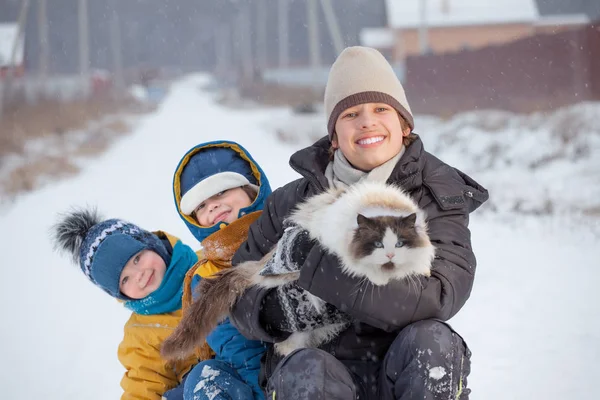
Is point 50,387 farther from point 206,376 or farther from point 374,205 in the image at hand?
point 374,205

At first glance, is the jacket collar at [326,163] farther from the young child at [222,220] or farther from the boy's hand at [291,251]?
the young child at [222,220]

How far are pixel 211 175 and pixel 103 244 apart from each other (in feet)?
2.41

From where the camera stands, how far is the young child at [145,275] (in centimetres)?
318

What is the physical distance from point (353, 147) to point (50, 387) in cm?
290

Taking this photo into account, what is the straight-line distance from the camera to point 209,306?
250 centimetres

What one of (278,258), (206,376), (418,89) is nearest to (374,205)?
(278,258)

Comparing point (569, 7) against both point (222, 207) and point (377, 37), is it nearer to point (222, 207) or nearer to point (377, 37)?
point (377, 37)

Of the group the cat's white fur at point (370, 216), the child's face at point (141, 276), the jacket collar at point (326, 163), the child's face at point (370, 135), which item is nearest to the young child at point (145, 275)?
the child's face at point (141, 276)

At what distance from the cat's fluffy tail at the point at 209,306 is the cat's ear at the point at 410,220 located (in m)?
0.74

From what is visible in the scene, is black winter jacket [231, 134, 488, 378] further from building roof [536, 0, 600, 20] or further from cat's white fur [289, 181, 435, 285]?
building roof [536, 0, 600, 20]

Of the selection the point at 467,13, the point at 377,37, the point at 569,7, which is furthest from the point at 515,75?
the point at 377,37

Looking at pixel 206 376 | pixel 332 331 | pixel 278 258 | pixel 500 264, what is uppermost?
pixel 278 258

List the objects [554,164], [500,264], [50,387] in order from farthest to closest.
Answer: [554,164]
[500,264]
[50,387]

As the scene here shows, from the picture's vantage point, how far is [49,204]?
417 inches
